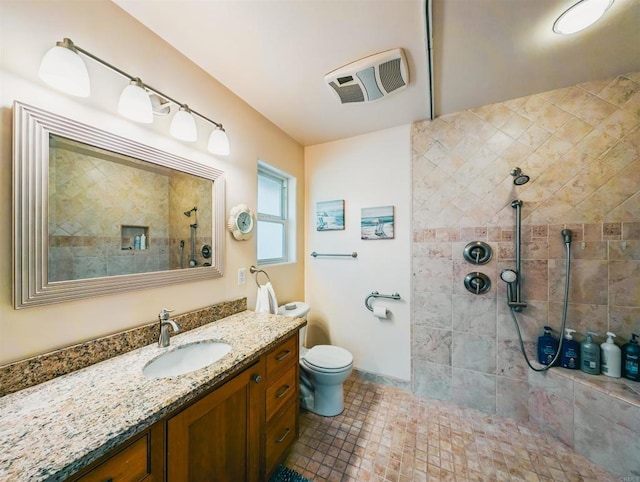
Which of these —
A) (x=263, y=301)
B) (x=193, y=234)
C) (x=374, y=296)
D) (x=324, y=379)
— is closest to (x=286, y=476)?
(x=324, y=379)

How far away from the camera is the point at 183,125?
1251 millimetres

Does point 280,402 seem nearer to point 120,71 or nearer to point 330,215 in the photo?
point 330,215

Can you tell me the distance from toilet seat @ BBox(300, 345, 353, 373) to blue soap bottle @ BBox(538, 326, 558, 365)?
1.36 meters

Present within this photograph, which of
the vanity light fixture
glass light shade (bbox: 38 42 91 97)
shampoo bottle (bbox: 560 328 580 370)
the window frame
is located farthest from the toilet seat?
glass light shade (bbox: 38 42 91 97)

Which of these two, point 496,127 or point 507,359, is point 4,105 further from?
point 507,359

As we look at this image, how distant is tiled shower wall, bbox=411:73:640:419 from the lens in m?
1.50

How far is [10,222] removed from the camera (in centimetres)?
80

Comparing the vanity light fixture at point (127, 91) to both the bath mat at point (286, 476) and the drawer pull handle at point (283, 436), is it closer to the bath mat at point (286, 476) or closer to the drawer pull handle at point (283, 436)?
the drawer pull handle at point (283, 436)

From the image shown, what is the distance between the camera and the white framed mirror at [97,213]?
32.4 inches

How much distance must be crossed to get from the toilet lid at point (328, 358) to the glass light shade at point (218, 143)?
1.62m

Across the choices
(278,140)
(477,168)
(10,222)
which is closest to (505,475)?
(477,168)

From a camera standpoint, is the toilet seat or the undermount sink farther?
the toilet seat

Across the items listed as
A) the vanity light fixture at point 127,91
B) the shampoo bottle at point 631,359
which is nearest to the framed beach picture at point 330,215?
the vanity light fixture at point 127,91

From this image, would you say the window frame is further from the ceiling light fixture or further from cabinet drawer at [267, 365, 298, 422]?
the ceiling light fixture
